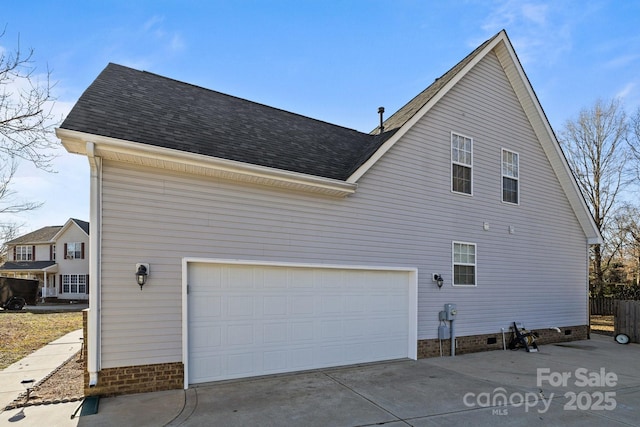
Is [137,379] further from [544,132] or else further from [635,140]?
[635,140]

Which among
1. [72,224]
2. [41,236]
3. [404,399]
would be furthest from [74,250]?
[404,399]

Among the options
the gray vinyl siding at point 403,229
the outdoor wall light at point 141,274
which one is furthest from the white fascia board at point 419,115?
the outdoor wall light at point 141,274

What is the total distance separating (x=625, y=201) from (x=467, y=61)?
62.9 feet

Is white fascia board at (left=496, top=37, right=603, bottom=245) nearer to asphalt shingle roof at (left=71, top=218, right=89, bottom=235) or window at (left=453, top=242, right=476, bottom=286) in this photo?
window at (left=453, top=242, right=476, bottom=286)

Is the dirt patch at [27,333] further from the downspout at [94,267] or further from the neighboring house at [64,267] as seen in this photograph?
the neighboring house at [64,267]

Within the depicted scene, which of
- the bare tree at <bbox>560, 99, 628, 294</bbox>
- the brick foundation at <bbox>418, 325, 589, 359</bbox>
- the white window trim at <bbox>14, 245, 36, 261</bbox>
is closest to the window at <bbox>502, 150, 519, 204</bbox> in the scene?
the brick foundation at <bbox>418, 325, 589, 359</bbox>

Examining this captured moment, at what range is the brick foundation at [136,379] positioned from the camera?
5.57 meters

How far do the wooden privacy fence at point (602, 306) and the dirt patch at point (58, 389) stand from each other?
21.9 m

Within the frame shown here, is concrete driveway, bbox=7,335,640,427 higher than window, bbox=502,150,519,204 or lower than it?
lower

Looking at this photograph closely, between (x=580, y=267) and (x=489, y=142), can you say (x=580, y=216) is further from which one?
(x=489, y=142)

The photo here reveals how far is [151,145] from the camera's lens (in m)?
5.88

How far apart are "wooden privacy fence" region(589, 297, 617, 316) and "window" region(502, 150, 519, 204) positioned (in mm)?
12564

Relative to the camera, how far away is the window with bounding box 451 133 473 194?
980cm

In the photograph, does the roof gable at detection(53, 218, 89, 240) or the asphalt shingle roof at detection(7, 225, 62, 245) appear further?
the asphalt shingle roof at detection(7, 225, 62, 245)
